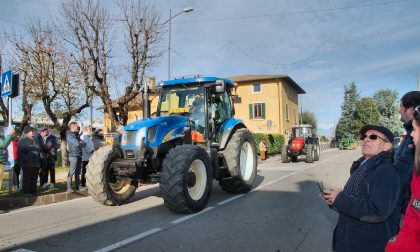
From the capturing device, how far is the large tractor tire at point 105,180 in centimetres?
727

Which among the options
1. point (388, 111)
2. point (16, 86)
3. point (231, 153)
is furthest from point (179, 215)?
point (388, 111)

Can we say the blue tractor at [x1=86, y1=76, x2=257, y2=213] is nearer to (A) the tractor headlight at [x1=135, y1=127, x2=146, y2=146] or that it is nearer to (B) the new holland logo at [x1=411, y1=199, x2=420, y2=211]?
(A) the tractor headlight at [x1=135, y1=127, x2=146, y2=146]

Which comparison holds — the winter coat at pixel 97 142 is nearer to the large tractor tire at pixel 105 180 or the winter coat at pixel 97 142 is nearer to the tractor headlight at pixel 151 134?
Answer: the large tractor tire at pixel 105 180

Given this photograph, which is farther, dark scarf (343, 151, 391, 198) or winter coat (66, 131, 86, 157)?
winter coat (66, 131, 86, 157)

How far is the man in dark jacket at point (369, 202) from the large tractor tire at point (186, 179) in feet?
12.6

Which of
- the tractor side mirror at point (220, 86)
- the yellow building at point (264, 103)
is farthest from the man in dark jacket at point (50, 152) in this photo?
the yellow building at point (264, 103)

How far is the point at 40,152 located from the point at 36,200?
6.64ft

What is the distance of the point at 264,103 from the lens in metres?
41.7

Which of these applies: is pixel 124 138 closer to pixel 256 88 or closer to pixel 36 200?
pixel 36 200

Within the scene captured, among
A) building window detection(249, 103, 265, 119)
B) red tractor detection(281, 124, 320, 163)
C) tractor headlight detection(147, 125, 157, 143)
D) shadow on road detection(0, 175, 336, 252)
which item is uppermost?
building window detection(249, 103, 265, 119)

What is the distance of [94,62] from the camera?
16.5m

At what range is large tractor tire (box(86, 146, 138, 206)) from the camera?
727cm

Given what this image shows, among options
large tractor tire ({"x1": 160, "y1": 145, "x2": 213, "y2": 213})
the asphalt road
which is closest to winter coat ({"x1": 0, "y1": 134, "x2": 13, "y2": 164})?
the asphalt road

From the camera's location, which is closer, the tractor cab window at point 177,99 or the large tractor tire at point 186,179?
the large tractor tire at point 186,179
